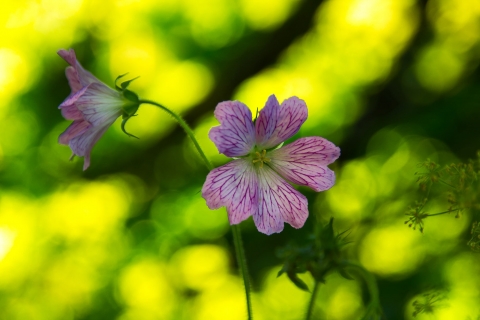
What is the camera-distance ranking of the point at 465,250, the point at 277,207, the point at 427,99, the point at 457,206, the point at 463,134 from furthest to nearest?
1. the point at 427,99
2. the point at 463,134
3. the point at 465,250
4. the point at 277,207
5. the point at 457,206

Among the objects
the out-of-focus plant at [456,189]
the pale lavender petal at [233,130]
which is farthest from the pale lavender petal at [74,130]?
the out-of-focus plant at [456,189]

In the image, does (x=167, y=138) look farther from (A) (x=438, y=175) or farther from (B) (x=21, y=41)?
(A) (x=438, y=175)

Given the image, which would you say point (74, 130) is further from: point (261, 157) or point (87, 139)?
point (261, 157)

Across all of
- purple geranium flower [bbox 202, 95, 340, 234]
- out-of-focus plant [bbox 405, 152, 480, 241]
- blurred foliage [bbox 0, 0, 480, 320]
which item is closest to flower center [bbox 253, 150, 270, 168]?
purple geranium flower [bbox 202, 95, 340, 234]

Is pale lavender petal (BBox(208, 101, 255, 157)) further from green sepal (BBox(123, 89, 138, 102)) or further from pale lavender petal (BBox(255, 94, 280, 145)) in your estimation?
green sepal (BBox(123, 89, 138, 102))

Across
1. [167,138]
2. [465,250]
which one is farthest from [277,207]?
[167,138]

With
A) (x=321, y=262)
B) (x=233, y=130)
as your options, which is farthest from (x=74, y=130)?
(x=321, y=262)
